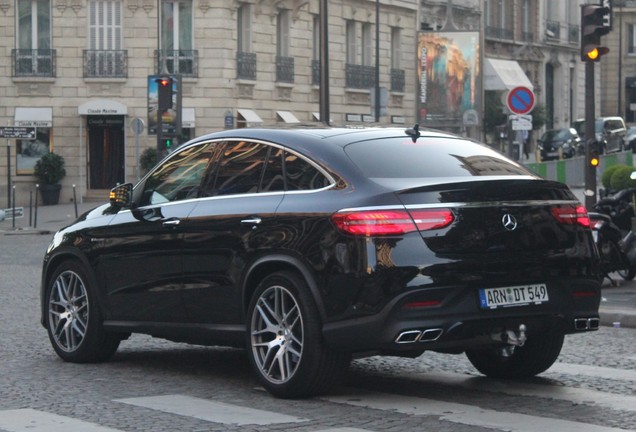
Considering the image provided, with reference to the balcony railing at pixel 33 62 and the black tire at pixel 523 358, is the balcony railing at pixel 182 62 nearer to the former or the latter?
the balcony railing at pixel 33 62

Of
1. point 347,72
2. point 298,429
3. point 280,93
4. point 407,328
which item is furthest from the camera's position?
point 347,72

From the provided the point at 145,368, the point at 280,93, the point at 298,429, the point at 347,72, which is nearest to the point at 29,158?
the point at 280,93

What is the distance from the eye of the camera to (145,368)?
10.4 meters

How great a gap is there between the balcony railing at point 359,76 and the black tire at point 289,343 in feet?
156

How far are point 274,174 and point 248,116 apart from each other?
1582 inches

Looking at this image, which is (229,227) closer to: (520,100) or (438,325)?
(438,325)

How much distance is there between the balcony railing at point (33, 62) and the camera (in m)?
47.6

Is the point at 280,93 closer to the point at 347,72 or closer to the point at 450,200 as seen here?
the point at 347,72

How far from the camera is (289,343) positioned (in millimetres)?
8742

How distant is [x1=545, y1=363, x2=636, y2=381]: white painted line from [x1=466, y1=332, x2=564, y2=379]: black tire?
43 centimetres

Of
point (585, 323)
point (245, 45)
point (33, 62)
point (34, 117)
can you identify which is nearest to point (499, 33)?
point (245, 45)

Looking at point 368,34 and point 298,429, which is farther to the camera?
point 368,34

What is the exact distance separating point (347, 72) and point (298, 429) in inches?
1929

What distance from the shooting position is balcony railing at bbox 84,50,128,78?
47.9 m
